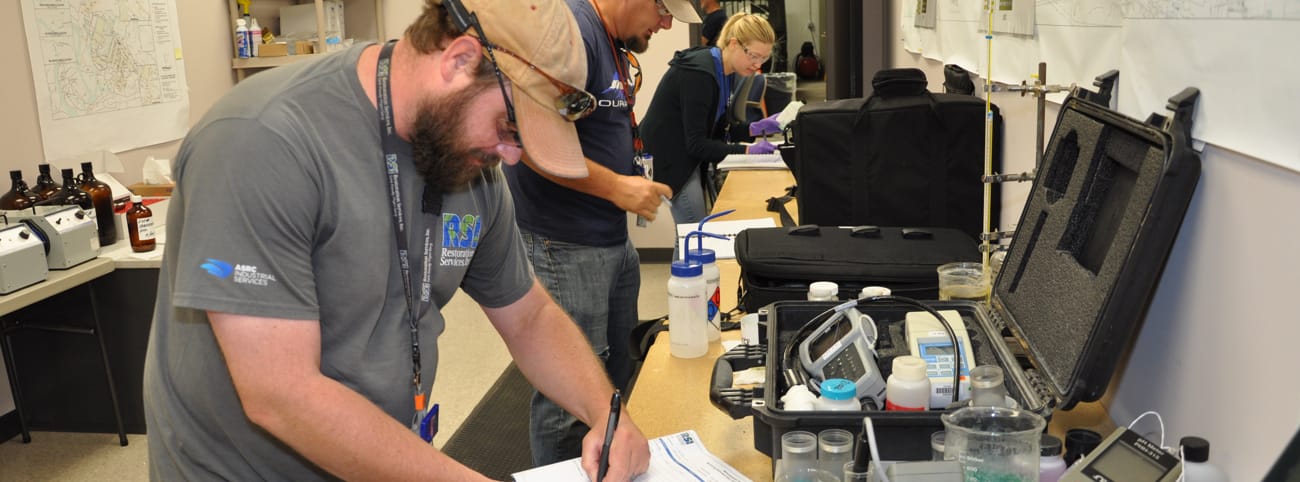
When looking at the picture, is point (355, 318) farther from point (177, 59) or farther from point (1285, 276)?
point (177, 59)

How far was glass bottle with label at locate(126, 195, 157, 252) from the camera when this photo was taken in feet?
10.3

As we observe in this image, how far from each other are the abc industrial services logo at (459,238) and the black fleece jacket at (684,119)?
2.08 metres

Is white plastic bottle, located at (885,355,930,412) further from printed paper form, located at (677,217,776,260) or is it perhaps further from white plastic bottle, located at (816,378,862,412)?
printed paper form, located at (677,217,776,260)

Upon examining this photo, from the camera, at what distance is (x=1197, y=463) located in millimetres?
925

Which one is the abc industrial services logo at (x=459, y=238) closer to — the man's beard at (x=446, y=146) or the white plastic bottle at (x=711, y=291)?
the man's beard at (x=446, y=146)

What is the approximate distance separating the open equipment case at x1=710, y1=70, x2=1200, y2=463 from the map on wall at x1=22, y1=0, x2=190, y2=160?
2906mm

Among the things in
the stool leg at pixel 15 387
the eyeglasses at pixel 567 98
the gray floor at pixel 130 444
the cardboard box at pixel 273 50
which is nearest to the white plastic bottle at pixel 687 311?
the eyeglasses at pixel 567 98

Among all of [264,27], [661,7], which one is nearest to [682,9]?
[661,7]

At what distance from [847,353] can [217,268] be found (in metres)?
0.78

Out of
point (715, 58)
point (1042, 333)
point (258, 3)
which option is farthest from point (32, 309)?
point (1042, 333)

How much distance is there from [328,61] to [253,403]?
0.42 metres

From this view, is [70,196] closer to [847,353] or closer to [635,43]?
[635,43]

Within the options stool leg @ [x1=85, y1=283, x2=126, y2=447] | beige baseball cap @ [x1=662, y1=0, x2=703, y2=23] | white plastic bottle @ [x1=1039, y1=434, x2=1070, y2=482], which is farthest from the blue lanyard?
white plastic bottle @ [x1=1039, y1=434, x2=1070, y2=482]

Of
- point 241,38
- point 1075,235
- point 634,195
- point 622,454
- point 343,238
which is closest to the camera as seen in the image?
point 343,238
